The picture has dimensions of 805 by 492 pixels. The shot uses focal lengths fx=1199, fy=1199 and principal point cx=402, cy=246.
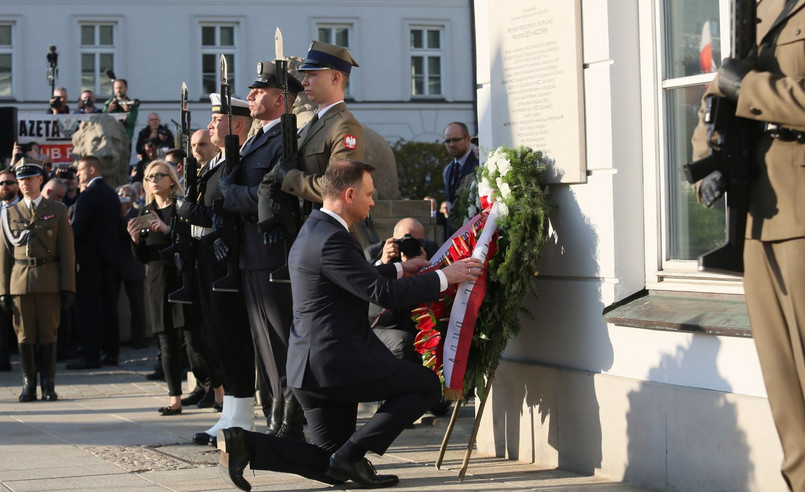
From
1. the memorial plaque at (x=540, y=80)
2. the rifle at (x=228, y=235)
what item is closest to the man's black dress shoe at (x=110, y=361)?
the rifle at (x=228, y=235)

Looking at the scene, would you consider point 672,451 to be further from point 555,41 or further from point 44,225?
point 44,225

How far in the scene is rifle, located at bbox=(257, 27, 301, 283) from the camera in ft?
22.1

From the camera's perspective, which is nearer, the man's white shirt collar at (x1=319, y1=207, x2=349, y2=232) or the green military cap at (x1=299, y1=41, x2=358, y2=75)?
the man's white shirt collar at (x1=319, y1=207, x2=349, y2=232)

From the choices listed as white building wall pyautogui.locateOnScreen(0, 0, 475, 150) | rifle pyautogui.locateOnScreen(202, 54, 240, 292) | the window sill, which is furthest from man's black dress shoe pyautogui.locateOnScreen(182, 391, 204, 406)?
white building wall pyautogui.locateOnScreen(0, 0, 475, 150)

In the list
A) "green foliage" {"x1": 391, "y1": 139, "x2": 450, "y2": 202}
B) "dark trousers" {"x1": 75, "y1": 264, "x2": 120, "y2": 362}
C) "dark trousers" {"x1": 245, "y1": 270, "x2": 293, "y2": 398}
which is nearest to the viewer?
"dark trousers" {"x1": 245, "y1": 270, "x2": 293, "y2": 398}

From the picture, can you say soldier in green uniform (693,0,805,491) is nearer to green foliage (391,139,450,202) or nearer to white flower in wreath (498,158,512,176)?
white flower in wreath (498,158,512,176)

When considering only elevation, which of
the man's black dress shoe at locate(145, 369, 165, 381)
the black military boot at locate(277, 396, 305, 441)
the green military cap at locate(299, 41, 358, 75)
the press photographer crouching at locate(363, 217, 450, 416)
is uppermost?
the green military cap at locate(299, 41, 358, 75)

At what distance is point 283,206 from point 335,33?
1335 inches

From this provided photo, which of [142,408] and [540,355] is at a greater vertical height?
[540,355]

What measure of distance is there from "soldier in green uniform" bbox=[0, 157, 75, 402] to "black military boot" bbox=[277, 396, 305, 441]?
403 centimetres

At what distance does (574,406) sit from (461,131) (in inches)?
246

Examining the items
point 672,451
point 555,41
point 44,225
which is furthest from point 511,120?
point 44,225

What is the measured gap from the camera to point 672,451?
570 cm

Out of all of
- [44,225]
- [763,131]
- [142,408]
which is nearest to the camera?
[763,131]
